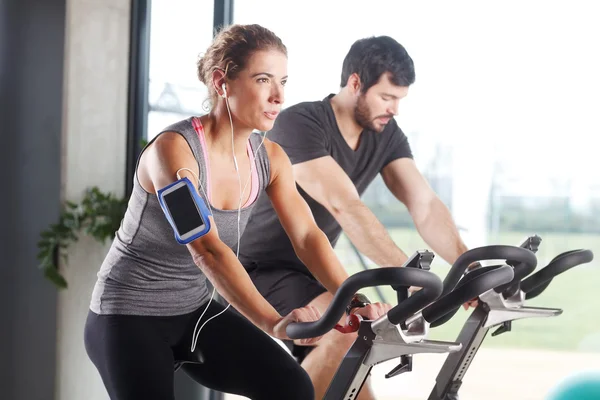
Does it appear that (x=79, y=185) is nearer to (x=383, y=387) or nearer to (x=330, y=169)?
(x=330, y=169)

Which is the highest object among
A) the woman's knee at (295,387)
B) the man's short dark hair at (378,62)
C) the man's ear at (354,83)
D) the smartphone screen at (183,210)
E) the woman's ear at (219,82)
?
the man's short dark hair at (378,62)

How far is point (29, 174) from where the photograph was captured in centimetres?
358

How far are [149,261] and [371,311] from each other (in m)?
0.58

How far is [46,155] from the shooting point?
3.57m

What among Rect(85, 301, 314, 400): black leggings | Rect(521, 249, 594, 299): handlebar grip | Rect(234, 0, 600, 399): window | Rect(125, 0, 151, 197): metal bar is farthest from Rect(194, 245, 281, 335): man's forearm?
Rect(125, 0, 151, 197): metal bar

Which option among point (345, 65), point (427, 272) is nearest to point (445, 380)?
point (427, 272)

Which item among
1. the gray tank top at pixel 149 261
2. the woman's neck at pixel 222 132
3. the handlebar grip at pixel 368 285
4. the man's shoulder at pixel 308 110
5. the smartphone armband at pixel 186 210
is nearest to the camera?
the handlebar grip at pixel 368 285

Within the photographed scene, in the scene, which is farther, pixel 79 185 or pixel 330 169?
pixel 79 185

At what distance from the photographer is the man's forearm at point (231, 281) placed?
158cm

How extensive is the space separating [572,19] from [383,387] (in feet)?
7.43

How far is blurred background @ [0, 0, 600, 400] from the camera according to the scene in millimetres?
3549

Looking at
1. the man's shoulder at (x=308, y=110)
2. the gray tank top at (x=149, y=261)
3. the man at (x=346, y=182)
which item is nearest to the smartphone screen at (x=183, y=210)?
the gray tank top at (x=149, y=261)

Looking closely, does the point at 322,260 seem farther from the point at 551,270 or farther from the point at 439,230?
the point at 439,230

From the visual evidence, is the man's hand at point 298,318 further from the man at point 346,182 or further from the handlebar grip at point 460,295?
the man at point 346,182
